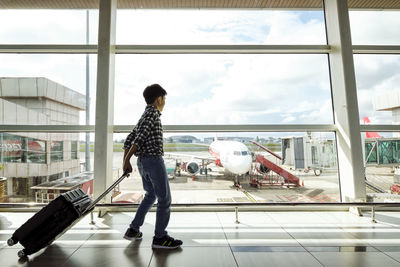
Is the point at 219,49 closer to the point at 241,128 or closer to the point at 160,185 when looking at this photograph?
the point at 241,128

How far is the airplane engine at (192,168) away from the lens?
3111 mm

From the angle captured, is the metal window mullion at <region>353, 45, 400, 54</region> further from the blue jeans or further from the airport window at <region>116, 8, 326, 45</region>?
the blue jeans

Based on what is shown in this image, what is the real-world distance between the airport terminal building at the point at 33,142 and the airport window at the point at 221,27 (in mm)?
1329

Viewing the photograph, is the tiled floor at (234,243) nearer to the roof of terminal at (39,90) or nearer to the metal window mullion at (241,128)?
the metal window mullion at (241,128)

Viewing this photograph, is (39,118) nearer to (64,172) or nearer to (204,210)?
(64,172)

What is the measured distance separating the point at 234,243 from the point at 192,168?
1473 millimetres

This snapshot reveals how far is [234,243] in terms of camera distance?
1926mm

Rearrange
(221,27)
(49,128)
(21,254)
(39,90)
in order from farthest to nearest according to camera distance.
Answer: (221,27) < (39,90) < (49,128) < (21,254)

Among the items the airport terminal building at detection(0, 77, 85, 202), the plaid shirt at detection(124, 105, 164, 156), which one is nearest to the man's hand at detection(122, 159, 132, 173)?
the plaid shirt at detection(124, 105, 164, 156)

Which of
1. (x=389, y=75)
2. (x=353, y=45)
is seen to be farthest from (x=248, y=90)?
(x=389, y=75)

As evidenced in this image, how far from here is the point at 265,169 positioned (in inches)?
139

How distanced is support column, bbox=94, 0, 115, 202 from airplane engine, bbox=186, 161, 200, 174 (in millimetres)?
1045

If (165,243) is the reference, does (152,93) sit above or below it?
above

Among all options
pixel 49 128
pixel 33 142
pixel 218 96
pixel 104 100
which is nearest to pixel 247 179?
pixel 218 96
